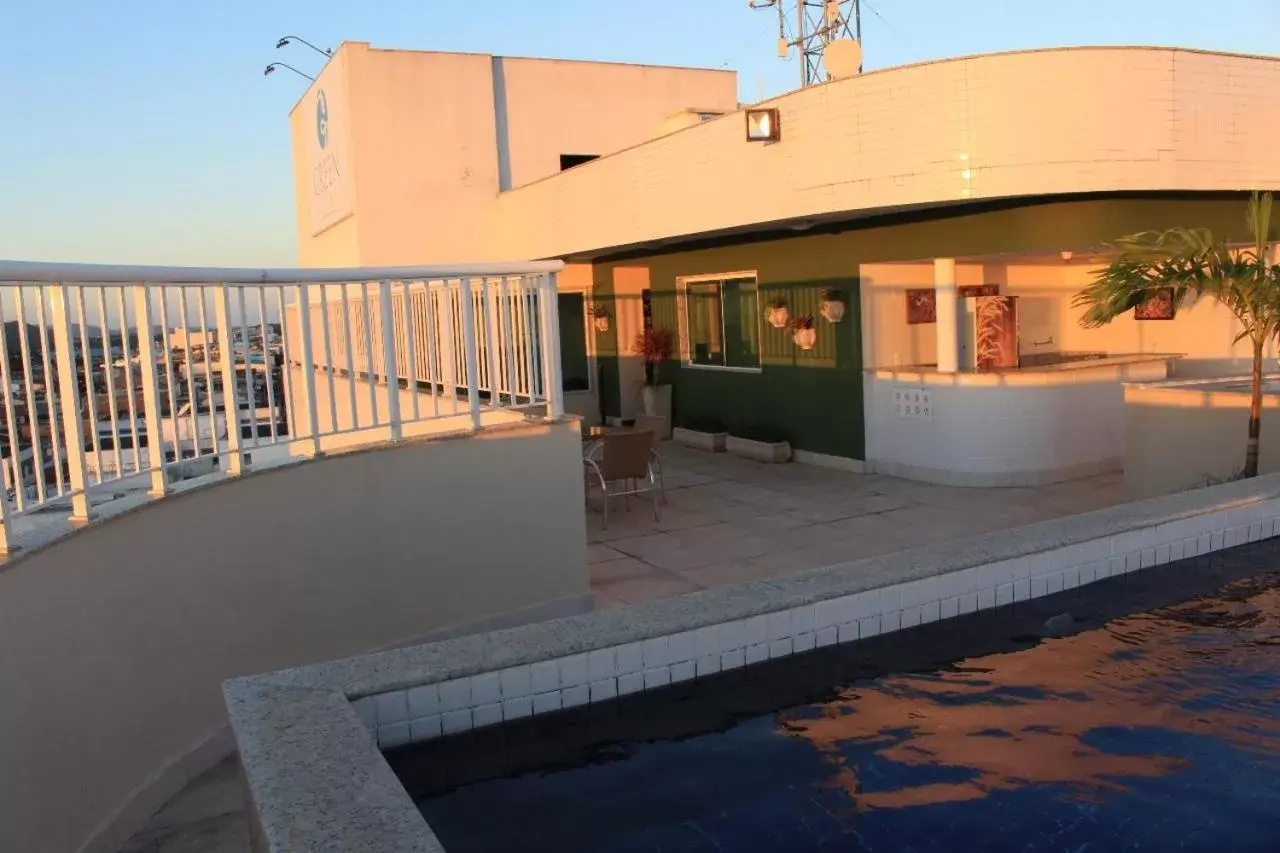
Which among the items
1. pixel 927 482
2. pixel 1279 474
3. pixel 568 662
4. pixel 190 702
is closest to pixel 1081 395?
pixel 927 482

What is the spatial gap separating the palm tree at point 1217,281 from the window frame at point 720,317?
4.88 m

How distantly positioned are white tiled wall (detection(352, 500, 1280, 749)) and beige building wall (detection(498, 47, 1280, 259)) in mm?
3507

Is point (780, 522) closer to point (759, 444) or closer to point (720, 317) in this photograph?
point (759, 444)

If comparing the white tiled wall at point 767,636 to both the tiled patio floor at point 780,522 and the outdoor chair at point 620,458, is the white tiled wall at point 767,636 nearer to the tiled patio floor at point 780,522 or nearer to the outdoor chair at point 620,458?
the tiled patio floor at point 780,522

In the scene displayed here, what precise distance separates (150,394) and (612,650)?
2108 millimetres

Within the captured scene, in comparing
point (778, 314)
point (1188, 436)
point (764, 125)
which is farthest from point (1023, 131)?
point (778, 314)

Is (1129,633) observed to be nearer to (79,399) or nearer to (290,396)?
(290,396)

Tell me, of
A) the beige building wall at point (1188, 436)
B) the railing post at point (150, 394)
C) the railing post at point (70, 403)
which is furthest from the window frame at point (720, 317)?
the railing post at point (70, 403)

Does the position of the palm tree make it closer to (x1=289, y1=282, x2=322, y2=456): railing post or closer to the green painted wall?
the green painted wall

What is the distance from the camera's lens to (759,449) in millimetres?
11938

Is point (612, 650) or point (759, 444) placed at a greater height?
point (612, 650)

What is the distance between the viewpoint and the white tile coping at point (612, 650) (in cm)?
272

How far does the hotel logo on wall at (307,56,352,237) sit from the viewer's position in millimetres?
16375

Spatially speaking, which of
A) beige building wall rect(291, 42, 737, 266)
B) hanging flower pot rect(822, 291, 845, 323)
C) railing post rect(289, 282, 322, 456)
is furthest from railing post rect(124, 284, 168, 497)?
beige building wall rect(291, 42, 737, 266)
